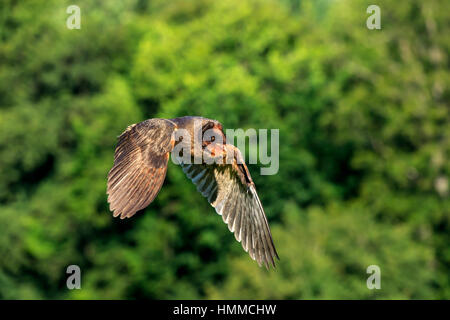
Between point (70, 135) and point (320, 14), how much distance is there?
19138 millimetres

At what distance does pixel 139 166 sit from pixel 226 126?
19.9m

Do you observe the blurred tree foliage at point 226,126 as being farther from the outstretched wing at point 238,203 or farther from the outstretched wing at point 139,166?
the outstretched wing at point 139,166

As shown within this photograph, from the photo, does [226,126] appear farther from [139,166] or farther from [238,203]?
[139,166]

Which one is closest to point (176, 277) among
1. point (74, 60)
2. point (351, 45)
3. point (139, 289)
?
point (139, 289)

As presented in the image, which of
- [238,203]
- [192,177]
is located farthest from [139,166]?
[238,203]

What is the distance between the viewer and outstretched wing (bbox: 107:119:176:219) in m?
8.35

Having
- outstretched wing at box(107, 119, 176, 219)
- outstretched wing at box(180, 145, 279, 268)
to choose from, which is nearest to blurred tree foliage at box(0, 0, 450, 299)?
outstretched wing at box(180, 145, 279, 268)

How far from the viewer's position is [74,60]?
3559 centimetres

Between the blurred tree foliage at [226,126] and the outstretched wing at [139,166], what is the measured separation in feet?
60.4

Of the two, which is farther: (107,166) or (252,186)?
(107,166)

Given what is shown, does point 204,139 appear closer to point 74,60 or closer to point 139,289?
point 139,289

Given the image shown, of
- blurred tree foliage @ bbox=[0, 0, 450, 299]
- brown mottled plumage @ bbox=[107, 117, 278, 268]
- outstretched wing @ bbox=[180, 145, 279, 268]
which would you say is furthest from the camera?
blurred tree foliage @ bbox=[0, 0, 450, 299]

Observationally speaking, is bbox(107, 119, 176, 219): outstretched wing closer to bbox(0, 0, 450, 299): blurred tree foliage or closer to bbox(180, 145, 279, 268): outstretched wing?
bbox(180, 145, 279, 268): outstretched wing

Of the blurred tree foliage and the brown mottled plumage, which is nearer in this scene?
the brown mottled plumage
